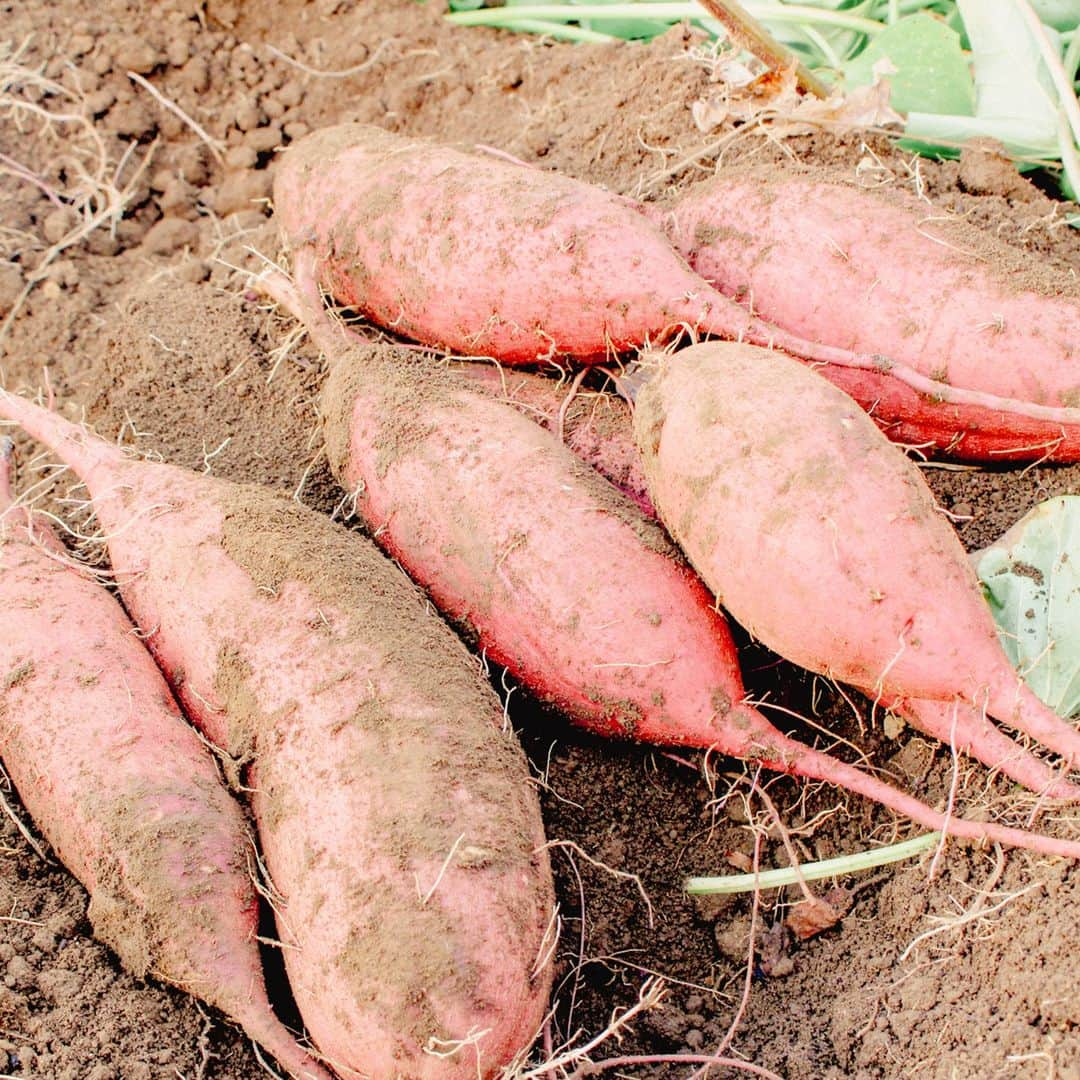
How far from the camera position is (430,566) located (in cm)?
164

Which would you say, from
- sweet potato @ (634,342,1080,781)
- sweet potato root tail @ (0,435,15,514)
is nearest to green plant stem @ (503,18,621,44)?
sweet potato @ (634,342,1080,781)

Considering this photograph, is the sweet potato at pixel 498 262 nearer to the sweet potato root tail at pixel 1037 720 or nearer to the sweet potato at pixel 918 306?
the sweet potato at pixel 918 306

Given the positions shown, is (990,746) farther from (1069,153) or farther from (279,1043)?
(1069,153)

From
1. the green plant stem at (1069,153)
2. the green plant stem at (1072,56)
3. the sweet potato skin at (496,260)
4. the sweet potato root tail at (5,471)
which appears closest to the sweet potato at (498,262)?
the sweet potato skin at (496,260)

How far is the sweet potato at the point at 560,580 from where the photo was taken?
1.50 meters

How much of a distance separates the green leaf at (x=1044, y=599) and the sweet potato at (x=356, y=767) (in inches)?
27.1

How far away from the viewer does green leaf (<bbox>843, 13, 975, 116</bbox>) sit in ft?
6.78

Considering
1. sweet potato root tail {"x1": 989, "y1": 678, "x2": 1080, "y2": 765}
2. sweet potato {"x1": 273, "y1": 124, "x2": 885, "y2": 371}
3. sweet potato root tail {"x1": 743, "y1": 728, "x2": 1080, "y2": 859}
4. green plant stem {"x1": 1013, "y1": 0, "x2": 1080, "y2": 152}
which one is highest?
green plant stem {"x1": 1013, "y1": 0, "x2": 1080, "y2": 152}

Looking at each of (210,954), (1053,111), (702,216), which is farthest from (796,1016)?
(1053,111)

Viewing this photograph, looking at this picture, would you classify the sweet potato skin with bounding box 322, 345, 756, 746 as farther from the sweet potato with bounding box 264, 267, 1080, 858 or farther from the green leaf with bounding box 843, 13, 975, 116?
the green leaf with bounding box 843, 13, 975, 116

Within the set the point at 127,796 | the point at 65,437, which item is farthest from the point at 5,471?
the point at 127,796

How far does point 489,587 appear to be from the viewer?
5.16 feet

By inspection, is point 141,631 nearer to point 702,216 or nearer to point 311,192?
point 311,192

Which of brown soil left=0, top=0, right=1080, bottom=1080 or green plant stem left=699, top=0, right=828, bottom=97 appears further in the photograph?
green plant stem left=699, top=0, right=828, bottom=97
